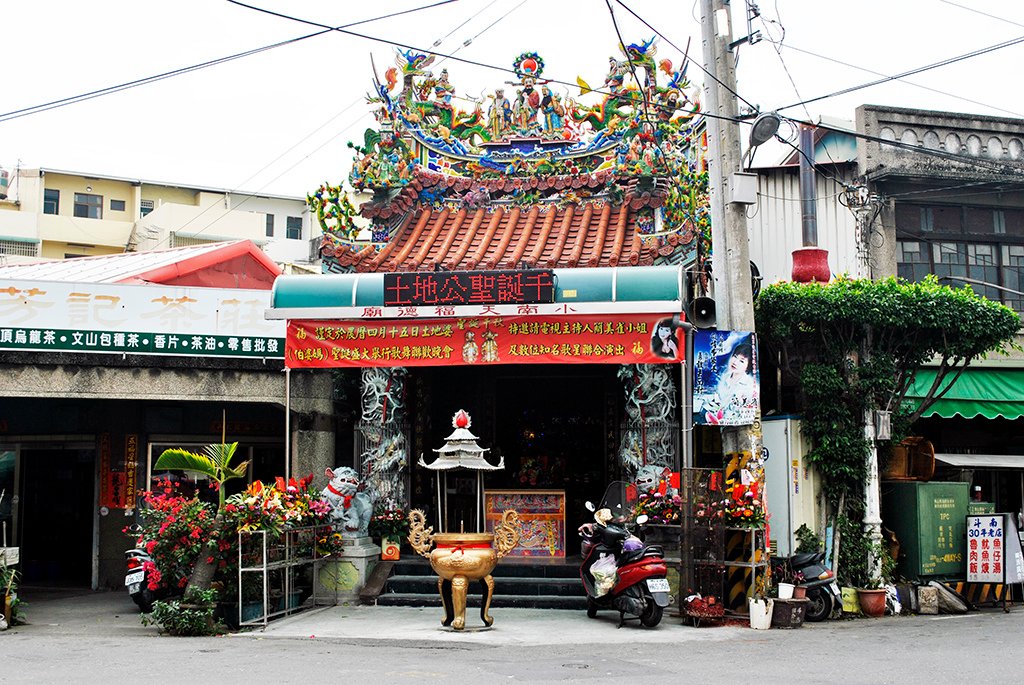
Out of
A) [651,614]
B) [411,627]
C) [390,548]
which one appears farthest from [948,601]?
[390,548]

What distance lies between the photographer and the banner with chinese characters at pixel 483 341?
536 inches

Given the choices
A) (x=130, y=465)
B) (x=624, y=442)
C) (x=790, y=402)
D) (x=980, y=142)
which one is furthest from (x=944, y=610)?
(x=130, y=465)

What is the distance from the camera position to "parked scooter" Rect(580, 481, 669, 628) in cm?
1212

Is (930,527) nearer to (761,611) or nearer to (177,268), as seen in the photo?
(761,611)

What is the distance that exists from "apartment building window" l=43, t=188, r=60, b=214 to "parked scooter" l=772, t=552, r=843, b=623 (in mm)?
36036

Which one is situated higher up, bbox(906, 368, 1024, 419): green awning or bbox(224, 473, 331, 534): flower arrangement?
bbox(906, 368, 1024, 419): green awning

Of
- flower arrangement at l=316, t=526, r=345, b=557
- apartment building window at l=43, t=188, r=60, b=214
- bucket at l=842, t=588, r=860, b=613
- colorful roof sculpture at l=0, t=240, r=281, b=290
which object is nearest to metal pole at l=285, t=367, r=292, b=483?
flower arrangement at l=316, t=526, r=345, b=557

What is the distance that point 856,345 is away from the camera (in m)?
14.4

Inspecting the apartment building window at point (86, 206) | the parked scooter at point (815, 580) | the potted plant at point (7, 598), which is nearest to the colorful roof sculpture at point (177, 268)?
the potted plant at point (7, 598)

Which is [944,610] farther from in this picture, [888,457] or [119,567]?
[119,567]

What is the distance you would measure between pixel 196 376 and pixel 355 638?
5.32m

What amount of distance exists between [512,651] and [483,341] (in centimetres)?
463

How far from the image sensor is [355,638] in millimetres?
11555

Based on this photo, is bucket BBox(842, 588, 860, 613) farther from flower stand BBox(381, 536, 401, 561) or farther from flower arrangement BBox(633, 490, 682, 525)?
flower stand BBox(381, 536, 401, 561)
